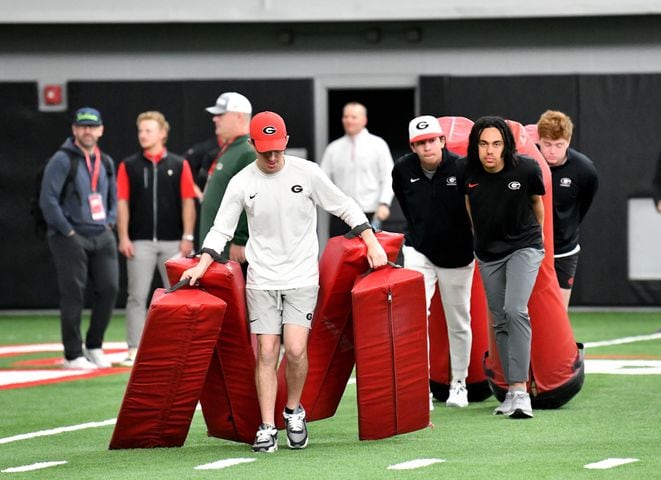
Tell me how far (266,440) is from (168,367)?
2.28 feet

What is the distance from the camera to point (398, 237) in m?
9.16

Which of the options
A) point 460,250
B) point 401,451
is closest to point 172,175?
point 460,250

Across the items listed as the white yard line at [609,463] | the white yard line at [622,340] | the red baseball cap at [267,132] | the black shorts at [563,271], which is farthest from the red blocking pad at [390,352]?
the white yard line at [622,340]

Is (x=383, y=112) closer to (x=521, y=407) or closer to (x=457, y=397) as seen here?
(x=457, y=397)

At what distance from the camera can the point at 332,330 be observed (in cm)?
908

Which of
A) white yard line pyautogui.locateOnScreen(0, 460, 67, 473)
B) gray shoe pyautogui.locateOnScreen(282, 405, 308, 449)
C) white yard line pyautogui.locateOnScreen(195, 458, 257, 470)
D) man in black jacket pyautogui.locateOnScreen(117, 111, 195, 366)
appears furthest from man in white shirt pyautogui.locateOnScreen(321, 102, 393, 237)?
white yard line pyautogui.locateOnScreen(0, 460, 67, 473)

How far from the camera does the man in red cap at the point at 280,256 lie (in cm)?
874

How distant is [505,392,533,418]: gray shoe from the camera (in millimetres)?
9859

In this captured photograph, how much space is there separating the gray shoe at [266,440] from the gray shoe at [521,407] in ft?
6.35

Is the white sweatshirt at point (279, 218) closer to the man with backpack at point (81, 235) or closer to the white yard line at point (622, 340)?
the man with backpack at point (81, 235)

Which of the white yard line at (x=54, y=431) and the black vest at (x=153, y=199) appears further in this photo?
the black vest at (x=153, y=199)

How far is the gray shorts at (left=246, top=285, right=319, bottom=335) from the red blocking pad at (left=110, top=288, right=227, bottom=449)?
0.98 ft

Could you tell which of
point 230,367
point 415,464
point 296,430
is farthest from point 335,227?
point 415,464

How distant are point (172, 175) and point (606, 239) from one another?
697 cm
